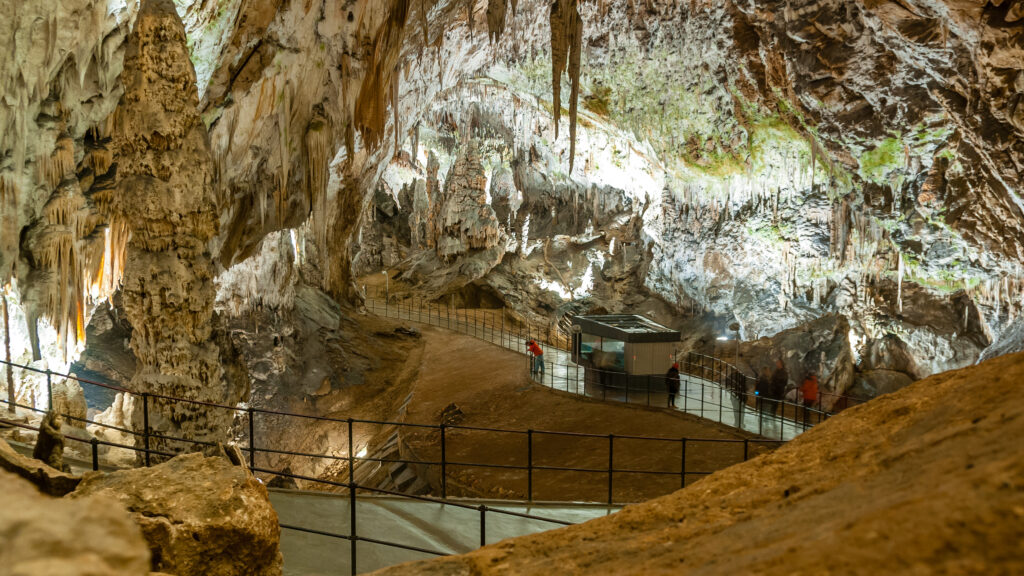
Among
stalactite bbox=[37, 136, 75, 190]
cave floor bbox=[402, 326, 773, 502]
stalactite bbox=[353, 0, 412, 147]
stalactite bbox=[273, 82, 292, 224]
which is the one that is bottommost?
cave floor bbox=[402, 326, 773, 502]

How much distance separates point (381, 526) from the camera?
5.16m

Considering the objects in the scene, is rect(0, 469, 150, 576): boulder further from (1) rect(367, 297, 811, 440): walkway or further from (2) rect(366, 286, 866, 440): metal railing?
(2) rect(366, 286, 866, 440): metal railing

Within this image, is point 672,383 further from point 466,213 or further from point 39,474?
point 466,213

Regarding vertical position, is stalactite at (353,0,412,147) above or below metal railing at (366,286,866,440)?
above

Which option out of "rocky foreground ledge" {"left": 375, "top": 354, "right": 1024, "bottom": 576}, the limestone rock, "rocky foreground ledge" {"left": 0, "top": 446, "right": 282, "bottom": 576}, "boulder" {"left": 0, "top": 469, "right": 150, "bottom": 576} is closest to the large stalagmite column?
"rocky foreground ledge" {"left": 0, "top": 446, "right": 282, "bottom": 576}

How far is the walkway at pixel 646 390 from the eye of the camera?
37.3ft

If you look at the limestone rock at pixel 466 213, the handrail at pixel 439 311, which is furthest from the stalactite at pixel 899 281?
the limestone rock at pixel 466 213

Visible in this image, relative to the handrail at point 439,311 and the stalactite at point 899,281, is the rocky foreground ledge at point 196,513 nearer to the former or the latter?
the stalactite at point 899,281

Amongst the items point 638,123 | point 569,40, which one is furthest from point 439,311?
point 569,40

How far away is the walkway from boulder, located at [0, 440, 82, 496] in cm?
543

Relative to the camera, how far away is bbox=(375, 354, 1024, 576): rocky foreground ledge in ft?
3.76

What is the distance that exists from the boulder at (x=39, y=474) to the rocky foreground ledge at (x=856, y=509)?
1.72 metres

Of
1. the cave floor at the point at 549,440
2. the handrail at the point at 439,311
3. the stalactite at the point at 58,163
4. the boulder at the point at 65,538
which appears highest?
the stalactite at the point at 58,163

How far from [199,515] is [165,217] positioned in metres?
4.73
